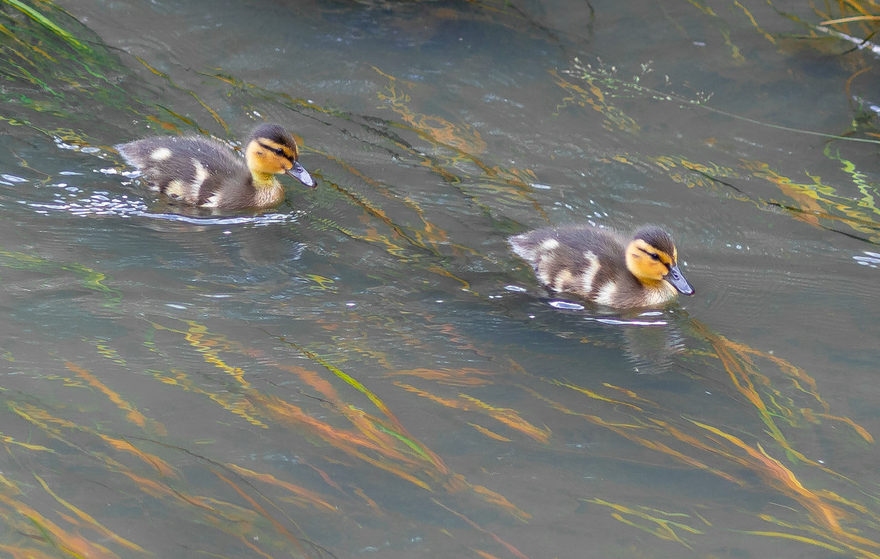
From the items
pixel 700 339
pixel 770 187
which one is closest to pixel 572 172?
pixel 770 187

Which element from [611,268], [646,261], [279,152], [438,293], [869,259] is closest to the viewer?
[438,293]

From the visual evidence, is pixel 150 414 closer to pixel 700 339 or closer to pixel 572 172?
pixel 700 339

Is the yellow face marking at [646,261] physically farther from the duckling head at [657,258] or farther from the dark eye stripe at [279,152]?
the dark eye stripe at [279,152]

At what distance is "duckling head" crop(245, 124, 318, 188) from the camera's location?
407cm

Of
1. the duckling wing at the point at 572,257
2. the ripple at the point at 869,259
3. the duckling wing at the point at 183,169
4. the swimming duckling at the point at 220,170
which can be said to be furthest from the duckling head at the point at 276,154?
the ripple at the point at 869,259

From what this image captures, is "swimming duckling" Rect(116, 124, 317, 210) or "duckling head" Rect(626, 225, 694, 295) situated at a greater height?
"duckling head" Rect(626, 225, 694, 295)

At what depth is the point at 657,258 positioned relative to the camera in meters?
3.55

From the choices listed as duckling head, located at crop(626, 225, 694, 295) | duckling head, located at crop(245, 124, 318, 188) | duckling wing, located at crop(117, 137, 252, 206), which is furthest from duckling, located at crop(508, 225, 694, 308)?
duckling wing, located at crop(117, 137, 252, 206)

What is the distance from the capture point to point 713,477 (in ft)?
8.68

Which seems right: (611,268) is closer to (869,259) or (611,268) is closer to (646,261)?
(646,261)

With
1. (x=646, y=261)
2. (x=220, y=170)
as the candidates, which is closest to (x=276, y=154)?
(x=220, y=170)

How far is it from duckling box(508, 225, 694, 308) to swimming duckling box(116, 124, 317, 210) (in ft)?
3.29

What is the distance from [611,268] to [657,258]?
199mm

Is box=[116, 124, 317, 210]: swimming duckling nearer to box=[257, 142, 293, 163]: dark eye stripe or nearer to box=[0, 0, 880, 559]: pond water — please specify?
box=[257, 142, 293, 163]: dark eye stripe
